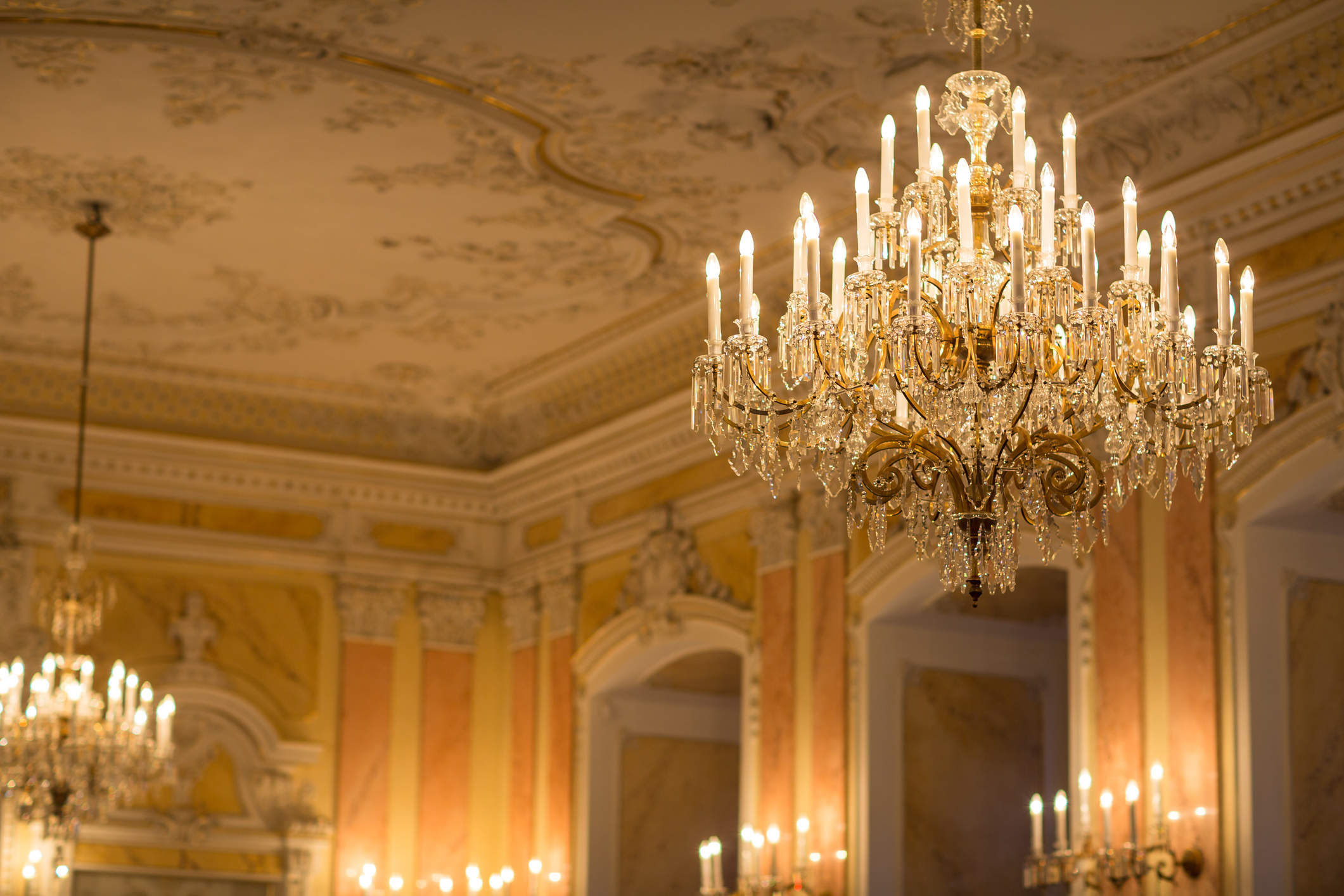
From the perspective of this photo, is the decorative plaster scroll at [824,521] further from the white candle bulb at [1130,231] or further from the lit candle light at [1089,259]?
the lit candle light at [1089,259]

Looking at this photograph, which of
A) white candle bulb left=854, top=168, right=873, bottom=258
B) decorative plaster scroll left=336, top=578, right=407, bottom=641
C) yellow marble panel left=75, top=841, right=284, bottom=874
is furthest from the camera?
decorative plaster scroll left=336, top=578, right=407, bottom=641

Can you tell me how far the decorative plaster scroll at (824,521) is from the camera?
9.65m

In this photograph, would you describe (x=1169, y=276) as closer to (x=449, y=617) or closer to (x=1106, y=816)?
(x=1106, y=816)

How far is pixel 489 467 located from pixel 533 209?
389 cm

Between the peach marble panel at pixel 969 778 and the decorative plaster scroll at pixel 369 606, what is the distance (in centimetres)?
383

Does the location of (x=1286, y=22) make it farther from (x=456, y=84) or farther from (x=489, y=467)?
(x=489, y=467)

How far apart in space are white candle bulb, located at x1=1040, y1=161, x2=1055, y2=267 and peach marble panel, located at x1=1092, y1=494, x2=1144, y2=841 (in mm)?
3136

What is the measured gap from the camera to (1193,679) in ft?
24.9

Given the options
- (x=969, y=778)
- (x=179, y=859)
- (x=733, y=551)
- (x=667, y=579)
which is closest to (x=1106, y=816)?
(x=969, y=778)

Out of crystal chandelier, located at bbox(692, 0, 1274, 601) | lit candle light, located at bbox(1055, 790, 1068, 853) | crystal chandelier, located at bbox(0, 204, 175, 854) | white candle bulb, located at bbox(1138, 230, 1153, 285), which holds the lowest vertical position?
lit candle light, located at bbox(1055, 790, 1068, 853)

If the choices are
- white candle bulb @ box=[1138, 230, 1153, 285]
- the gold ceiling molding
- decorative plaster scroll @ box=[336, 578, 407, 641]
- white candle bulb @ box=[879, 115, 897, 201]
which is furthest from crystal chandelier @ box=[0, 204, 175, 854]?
white candle bulb @ box=[1138, 230, 1153, 285]

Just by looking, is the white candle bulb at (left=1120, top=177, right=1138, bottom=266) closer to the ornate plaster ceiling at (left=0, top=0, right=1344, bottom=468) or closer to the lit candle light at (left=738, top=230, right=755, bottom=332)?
the lit candle light at (left=738, top=230, right=755, bottom=332)

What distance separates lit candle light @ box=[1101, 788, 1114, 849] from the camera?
25.3 feet

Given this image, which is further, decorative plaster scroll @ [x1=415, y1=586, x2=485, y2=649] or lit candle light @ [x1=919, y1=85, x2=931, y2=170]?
decorative plaster scroll @ [x1=415, y1=586, x2=485, y2=649]
